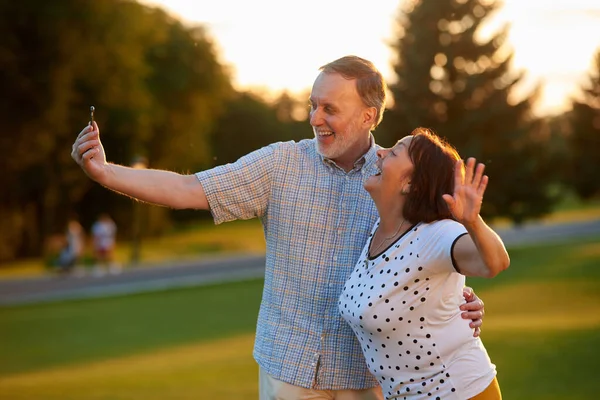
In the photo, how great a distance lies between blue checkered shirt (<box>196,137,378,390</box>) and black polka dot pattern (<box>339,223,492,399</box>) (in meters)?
0.39

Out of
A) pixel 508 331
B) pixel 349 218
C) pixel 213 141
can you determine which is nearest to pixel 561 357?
pixel 508 331

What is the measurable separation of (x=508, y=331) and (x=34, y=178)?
92.4 ft

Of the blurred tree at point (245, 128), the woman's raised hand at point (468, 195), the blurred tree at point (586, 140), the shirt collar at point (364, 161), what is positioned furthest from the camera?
the blurred tree at point (245, 128)

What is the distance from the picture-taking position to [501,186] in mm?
37625

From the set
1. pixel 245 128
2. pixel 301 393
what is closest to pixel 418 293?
pixel 301 393

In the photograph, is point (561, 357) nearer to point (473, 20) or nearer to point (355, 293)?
point (355, 293)

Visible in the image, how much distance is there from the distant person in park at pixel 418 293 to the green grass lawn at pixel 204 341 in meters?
6.18

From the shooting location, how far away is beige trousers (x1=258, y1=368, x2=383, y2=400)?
4.04 meters

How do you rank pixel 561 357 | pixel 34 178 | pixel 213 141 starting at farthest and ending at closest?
pixel 213 141, pixel 34 178, pixel 561 357

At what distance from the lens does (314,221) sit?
4.12 metres

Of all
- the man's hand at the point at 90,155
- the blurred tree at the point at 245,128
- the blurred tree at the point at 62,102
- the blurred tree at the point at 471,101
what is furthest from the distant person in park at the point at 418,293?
the blurred tree at the point at 245,128

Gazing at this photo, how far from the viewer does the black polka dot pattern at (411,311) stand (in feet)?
11.7

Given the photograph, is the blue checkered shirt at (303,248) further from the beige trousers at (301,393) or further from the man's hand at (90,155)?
the man's hand at (90,155)

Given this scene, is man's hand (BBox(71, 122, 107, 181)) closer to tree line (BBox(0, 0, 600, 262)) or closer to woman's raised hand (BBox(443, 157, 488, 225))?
woman's raised hand (BBox(443, 157, 488, 225))
